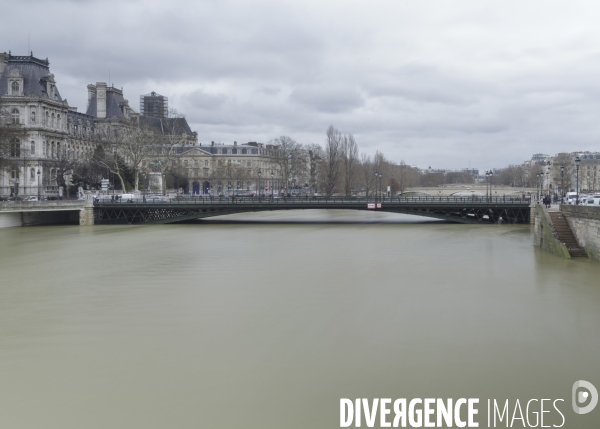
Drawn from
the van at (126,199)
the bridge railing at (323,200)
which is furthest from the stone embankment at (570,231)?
the van at (126,199)

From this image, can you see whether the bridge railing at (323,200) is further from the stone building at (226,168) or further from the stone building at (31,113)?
the stone building at (226,168)

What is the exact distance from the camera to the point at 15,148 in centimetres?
6519

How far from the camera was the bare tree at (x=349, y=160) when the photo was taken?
8276cm

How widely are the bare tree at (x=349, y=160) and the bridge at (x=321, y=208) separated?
26.5 m

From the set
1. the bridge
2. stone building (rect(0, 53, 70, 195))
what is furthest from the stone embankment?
stone building (rect(0, 53, 70, 195))

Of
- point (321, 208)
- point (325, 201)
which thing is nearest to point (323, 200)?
point (325, 201)

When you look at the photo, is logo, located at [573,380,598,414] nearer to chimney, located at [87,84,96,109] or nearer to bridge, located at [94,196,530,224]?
bridge, located at [94,196,530,224]

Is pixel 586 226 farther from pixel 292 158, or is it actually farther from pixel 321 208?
pixel 292 158

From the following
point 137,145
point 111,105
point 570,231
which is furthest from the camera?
point 111,105

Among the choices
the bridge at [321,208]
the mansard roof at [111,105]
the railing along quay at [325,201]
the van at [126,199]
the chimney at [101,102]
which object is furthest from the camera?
the mansard roof at [111,105]

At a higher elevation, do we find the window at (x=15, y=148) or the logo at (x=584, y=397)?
the window at (x=15, y=148)

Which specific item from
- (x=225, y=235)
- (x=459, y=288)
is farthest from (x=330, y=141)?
(x=459, y=288)

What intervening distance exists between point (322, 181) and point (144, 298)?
67.8 m

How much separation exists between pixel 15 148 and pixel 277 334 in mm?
57851
